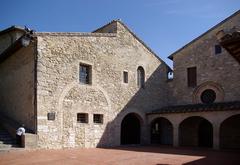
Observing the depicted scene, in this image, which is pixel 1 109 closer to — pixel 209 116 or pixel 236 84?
pixel 209 116

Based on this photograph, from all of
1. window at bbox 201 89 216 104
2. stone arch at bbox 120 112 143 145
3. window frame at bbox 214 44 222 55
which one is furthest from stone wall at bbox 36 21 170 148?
window frame at bbox 214 44 222 55

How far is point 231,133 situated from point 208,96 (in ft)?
9.70

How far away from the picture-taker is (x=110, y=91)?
54.0 feet

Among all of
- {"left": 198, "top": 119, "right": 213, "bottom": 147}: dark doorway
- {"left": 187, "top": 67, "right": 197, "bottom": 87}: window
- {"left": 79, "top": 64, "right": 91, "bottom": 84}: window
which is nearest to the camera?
{"left": 79, "top": 64, "right": 91, "bottom": 84}: window

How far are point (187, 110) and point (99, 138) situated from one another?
5768 millimetres

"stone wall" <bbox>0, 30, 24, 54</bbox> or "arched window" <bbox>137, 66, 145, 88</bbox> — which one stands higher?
"stone wall" <bbox>0, 30, 24, 54</bbox>

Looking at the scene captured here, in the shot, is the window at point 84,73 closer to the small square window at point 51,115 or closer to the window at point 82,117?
the window at point 82,117

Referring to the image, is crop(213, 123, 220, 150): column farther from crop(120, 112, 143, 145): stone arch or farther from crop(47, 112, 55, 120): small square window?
crop(47, 112, 55, 120): small square window

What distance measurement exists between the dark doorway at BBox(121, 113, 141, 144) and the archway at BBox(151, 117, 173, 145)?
183cm

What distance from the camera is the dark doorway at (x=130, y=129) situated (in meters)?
18.3

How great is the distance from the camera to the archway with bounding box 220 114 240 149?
17155 mm

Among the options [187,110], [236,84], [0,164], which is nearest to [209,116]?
[187,110]

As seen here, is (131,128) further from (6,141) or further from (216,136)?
Result: (6,141)

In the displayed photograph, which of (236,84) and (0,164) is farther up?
(236,84)
